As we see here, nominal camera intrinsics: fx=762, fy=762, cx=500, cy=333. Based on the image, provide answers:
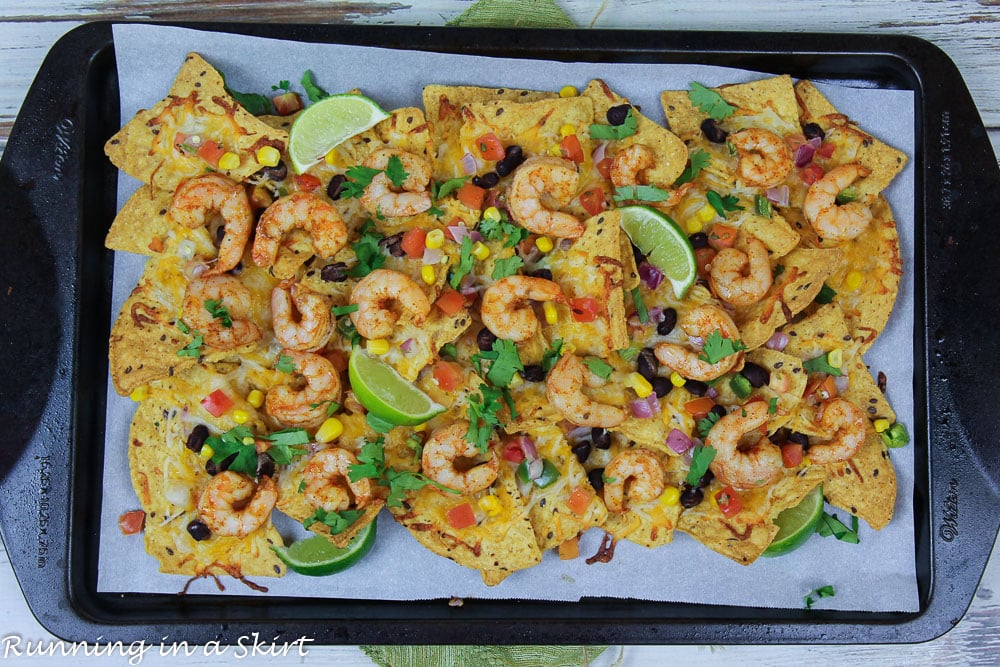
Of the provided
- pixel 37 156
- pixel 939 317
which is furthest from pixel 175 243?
pixel 939 317

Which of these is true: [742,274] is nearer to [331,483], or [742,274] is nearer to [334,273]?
[334,273]

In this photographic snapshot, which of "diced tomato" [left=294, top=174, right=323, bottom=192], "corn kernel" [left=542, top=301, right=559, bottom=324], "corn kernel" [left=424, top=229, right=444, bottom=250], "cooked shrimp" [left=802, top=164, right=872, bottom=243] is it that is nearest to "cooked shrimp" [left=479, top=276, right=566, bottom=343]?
"corn kernel" [left=542, top=301, right=559, bottom=324]

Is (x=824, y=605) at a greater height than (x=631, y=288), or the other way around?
(x=631, y=288)

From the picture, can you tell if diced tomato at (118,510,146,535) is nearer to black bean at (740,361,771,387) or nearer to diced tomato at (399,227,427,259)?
diced tomato at (399,227,427,259)

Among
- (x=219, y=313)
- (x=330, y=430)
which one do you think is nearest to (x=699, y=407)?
(x=330, y=430)

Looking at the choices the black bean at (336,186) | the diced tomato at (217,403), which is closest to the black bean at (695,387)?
the black bean at (336,186)

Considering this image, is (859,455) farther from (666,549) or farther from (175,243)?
(175,243)

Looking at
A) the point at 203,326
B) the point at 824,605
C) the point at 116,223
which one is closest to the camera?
the point at 203,326
